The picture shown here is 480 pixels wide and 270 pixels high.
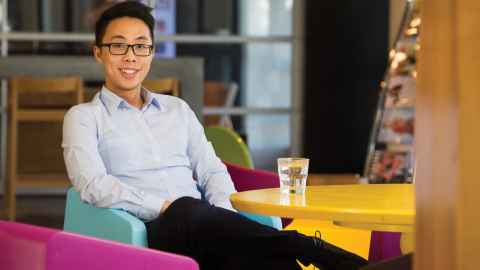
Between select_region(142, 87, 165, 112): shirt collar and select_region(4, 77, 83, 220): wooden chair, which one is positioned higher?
select_region(142, 87, 165, 112): shirt collar

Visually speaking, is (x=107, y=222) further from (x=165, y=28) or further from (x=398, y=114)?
(x=165, y=28)

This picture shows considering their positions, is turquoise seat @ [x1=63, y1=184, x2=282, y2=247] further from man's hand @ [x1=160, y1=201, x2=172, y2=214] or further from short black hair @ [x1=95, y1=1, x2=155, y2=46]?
short black hair @ [x1=95, y1=1, x2=155, y2=46]

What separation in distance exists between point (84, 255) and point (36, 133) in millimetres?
5023

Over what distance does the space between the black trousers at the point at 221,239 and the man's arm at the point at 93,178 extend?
8 centimetres

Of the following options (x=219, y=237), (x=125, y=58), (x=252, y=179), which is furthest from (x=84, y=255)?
(x=252, y=179)

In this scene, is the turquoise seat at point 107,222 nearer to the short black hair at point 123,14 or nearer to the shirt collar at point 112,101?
the shirt collar at point 112,101

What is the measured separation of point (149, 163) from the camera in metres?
2.62

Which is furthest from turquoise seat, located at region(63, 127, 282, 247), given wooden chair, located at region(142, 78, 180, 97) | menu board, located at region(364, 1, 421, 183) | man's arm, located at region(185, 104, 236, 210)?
menu board, located at region(364, 1, 421, 183)

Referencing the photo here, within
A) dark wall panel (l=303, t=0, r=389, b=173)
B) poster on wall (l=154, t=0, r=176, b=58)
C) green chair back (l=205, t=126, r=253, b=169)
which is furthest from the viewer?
poster on wall (l=154, t=0, r=176, b=58)

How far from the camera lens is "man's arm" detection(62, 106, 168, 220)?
2414mm

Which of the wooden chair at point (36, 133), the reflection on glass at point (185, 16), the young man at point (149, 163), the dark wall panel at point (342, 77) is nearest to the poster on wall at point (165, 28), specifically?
the reflection on glass at point (185, 16)

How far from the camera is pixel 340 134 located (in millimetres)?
8461

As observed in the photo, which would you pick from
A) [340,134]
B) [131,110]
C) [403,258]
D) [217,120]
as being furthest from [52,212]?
[403,258]

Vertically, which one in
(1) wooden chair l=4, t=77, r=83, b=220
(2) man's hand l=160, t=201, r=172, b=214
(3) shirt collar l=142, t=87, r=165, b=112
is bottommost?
(1) wooden chair l=4, t=77, r=83, b=220
